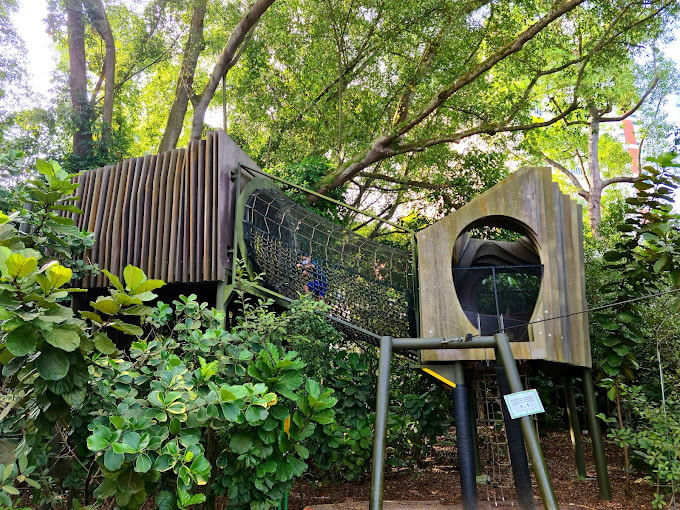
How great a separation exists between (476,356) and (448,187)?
260 inches

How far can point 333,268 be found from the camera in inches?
248

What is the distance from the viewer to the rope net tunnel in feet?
20.5

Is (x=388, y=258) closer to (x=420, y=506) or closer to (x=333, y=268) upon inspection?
(x=333, y=268)

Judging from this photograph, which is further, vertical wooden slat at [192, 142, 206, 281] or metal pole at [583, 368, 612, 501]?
vertical wooden slat at [192, 142, 206, 281]

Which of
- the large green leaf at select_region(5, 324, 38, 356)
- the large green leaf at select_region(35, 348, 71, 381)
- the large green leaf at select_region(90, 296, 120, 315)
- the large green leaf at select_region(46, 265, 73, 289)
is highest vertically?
the large green leaf at select_region(46, 265, 73, 289)

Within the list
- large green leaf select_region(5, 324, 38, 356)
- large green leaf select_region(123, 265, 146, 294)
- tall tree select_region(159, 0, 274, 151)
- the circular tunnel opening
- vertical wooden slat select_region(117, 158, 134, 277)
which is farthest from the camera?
tall tree select_region(159, 0, 274, 151)

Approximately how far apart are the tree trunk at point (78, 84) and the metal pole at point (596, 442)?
9.54 meters

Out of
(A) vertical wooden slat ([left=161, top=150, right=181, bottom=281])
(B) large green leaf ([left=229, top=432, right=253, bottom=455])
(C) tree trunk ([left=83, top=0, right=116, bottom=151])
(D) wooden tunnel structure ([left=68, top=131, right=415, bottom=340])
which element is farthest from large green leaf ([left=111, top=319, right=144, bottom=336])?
(C) tree trunk ([left=83, top=0, right=116, bottom=151])

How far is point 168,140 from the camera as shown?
428 inches

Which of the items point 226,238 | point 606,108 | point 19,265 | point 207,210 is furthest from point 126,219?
point 606,108

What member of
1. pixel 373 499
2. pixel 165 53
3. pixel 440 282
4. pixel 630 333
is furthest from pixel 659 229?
pixel 165 53

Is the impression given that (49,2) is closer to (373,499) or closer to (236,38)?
(236,38)

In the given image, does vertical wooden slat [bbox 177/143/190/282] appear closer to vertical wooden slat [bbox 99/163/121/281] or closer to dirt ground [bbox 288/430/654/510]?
vertical wooden slat [bbox 99/163/121/281]

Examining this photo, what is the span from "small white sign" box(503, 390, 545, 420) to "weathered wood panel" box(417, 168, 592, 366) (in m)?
1.17
